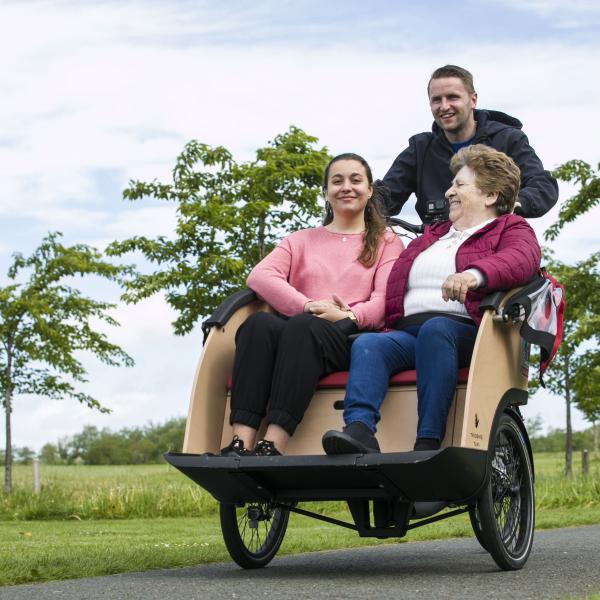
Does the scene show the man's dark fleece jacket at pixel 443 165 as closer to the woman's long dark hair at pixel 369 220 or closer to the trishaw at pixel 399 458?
the woman's long dark hair at pixel 369 220

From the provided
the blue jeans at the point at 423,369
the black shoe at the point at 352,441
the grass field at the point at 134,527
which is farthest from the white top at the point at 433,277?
the grass field at the point at 134,527

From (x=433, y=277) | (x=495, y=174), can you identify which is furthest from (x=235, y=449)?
(x=495, y=174)

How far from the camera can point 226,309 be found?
5688mm

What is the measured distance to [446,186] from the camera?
6715mm

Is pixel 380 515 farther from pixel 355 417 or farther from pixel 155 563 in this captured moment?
pixel 155 563

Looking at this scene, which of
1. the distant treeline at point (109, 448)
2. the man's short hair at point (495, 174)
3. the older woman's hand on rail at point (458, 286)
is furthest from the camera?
the distant treeline at point (109, 448)

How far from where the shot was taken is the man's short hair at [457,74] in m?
6.48

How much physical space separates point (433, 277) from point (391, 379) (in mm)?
573

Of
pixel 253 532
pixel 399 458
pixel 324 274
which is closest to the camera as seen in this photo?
pixel 399 458

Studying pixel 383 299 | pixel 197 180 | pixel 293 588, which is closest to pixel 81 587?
pixel 293 588

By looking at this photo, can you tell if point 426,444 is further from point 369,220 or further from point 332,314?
point 369,220

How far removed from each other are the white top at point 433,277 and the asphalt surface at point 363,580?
4.05ft

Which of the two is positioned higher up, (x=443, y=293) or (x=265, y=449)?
(x=443, y=293)

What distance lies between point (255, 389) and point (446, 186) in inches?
78.0
